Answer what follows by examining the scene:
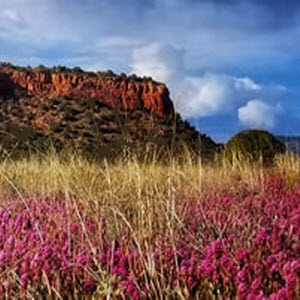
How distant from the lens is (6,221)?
660 centimetres

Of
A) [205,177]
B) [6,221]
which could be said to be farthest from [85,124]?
[6,221]

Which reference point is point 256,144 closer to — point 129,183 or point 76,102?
point 129,183

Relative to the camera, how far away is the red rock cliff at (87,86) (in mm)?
76062

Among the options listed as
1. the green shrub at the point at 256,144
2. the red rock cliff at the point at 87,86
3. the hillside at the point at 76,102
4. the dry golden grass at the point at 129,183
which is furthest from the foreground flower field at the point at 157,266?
the red rock cliff at the point at 87,86

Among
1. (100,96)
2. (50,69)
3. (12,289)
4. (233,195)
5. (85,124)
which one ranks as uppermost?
(50,69)

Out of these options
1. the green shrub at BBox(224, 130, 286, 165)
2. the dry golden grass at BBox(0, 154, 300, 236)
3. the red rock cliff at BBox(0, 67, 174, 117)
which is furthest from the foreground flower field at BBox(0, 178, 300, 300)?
the red rock cliff at BBox(0, 67, 174, 117)

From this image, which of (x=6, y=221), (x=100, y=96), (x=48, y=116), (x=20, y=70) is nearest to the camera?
(x=6, y=221)

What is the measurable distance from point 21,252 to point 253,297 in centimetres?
203

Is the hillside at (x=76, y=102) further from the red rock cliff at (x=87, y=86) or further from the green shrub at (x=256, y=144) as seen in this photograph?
the green shrub at (x=256, y=144)

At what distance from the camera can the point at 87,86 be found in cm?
8050

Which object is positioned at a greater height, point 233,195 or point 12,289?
point 233,195

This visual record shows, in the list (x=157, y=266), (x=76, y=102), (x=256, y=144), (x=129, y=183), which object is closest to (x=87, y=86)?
(x=76, y=102)

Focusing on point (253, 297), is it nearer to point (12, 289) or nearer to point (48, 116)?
point (12, 289)

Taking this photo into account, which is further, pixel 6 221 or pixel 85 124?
pixel 85 124
